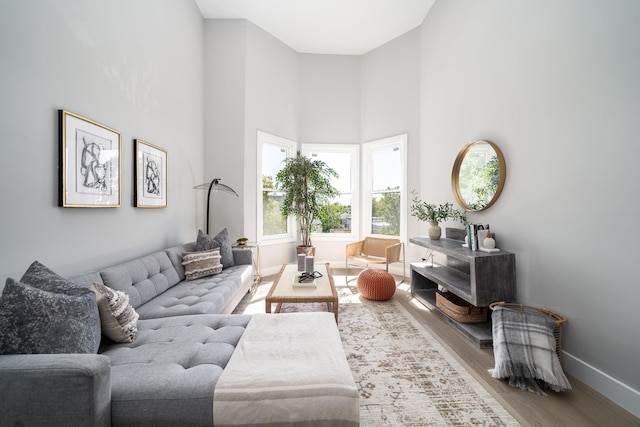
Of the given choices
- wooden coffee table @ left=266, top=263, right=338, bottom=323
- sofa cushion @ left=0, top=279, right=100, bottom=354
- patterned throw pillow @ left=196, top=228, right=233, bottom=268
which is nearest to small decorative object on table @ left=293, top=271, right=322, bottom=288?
wooden coffee table @ left=266, top=263, right=338, bottom=323

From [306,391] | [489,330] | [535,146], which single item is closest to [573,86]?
[535,146]

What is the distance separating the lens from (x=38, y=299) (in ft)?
3.86

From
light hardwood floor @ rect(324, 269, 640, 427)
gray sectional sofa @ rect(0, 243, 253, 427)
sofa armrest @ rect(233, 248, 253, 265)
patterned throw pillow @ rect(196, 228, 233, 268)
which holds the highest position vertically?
patterned throw pillow @ rect(196, 228, 233, 268)

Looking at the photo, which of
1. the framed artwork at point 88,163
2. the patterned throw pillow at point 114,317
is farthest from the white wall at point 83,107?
the patterned throw pillow at point 114,317

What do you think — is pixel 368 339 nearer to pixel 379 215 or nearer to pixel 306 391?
pixel 306 391

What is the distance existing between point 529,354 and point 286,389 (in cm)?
173

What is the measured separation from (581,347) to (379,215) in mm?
3296

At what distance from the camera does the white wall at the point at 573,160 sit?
1.64m

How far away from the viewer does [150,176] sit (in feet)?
9.64

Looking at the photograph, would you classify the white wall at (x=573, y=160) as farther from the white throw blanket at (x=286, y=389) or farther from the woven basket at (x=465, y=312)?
the white throw blanket at (x=286, y=389)

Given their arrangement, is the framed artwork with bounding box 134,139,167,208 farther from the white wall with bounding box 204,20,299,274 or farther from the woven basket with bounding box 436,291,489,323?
the woven basket with bounding box 436,291,489,323

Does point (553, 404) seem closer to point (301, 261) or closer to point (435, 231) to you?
point (435, 231)

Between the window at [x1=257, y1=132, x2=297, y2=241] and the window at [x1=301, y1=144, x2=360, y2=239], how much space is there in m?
0.46

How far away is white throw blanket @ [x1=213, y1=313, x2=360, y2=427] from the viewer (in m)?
1.10
